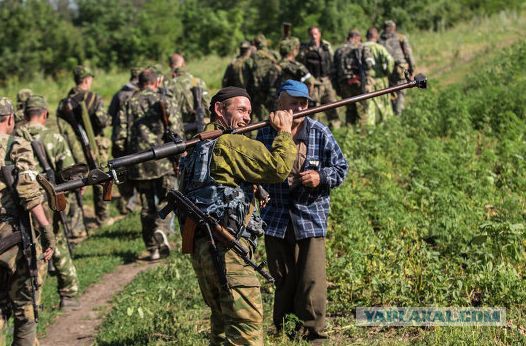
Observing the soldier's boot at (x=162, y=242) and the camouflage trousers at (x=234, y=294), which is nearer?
the camouflage trousers at (x=234, y=294)

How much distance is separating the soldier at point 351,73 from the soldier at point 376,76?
123 millimetres

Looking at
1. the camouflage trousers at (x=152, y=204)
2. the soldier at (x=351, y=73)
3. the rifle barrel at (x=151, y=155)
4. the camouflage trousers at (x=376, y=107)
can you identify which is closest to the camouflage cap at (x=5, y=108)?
the rifle barrel at (x=151, y=155)

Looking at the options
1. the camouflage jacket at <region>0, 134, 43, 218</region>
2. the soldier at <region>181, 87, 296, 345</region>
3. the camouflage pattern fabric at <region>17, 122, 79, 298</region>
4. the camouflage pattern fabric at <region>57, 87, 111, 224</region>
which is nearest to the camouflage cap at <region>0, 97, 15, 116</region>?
the camouflage jacket at <region>0, 134, 43, 218</region>

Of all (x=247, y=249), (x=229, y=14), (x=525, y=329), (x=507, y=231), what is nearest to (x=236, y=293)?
(x=247, y=249)

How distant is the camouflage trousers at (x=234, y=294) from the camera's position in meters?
4.30

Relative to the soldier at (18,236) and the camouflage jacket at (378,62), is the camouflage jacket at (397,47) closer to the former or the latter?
the camouflage jacket at (378,62)

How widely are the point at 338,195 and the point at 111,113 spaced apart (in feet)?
14.6

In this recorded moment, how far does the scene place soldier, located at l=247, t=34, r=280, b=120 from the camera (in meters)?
13.0

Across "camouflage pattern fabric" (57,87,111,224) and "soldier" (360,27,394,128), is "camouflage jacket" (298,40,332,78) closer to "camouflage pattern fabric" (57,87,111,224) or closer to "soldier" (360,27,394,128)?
"soldier" (360,27,394,128)

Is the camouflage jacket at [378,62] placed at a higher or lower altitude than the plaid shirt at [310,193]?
→ higher

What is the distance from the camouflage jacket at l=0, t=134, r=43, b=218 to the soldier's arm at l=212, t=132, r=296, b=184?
6.36ft

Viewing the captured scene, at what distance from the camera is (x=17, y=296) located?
5.62 meters

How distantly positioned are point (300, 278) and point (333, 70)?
9160 mm

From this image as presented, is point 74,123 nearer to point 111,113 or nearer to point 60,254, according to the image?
point 111,113
